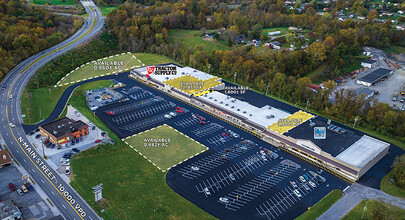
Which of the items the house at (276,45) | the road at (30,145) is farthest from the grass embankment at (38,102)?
the house at (276,45)

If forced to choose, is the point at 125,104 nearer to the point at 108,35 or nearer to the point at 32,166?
the point at 32,166

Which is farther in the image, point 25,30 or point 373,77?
point 25,30

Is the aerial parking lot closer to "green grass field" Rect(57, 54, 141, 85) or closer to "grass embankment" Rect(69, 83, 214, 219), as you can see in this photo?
"grass embankment" Rect(69, 83, 214, 219)

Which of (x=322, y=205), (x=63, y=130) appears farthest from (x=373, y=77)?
(x=63, y=130)

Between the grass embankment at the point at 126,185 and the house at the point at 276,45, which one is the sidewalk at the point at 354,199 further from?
the house at the point at 276,45

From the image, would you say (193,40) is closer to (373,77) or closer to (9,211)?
(373,77)

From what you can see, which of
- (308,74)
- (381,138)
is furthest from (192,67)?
(381,138)
